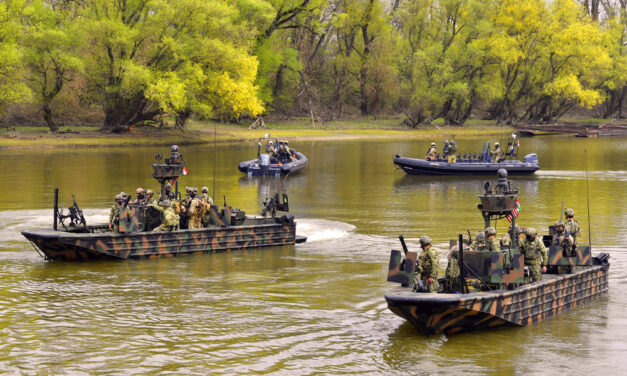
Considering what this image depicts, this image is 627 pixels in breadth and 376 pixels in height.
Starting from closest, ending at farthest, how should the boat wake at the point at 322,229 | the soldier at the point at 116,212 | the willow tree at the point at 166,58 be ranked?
the soldier at the point at 116,212
the boat wake at the point at 322,229
the willow tree at the point at 166,58

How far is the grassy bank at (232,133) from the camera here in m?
60.4

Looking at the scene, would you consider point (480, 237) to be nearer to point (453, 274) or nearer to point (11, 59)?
point (453, 274)

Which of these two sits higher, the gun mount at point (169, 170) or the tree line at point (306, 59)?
the tree line at point (306, 59)

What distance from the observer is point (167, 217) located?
22219 millimetres

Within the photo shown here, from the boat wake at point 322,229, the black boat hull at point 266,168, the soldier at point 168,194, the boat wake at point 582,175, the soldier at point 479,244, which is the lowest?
the boat wake at point 322,229

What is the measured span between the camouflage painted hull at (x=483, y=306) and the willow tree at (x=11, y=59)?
146ft

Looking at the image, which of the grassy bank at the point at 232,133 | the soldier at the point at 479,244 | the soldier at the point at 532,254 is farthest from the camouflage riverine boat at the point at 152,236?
the grassy bank at the point at 232,133

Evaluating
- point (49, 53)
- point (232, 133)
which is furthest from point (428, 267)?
point (232, 133)

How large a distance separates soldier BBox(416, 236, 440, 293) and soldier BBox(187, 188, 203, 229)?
835cm

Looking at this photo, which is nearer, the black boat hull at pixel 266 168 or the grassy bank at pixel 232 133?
the black boat hull at pixel 266 168

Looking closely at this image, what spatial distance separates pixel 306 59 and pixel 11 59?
39.4m

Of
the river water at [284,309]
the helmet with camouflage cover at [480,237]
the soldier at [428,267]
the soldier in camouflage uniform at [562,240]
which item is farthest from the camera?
the soldier in camouflage uniform at [562,240]

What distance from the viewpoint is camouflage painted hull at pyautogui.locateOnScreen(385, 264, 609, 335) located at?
15086mm

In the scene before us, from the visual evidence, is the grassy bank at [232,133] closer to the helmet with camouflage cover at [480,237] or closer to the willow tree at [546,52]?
the willow tree at [546,52]
